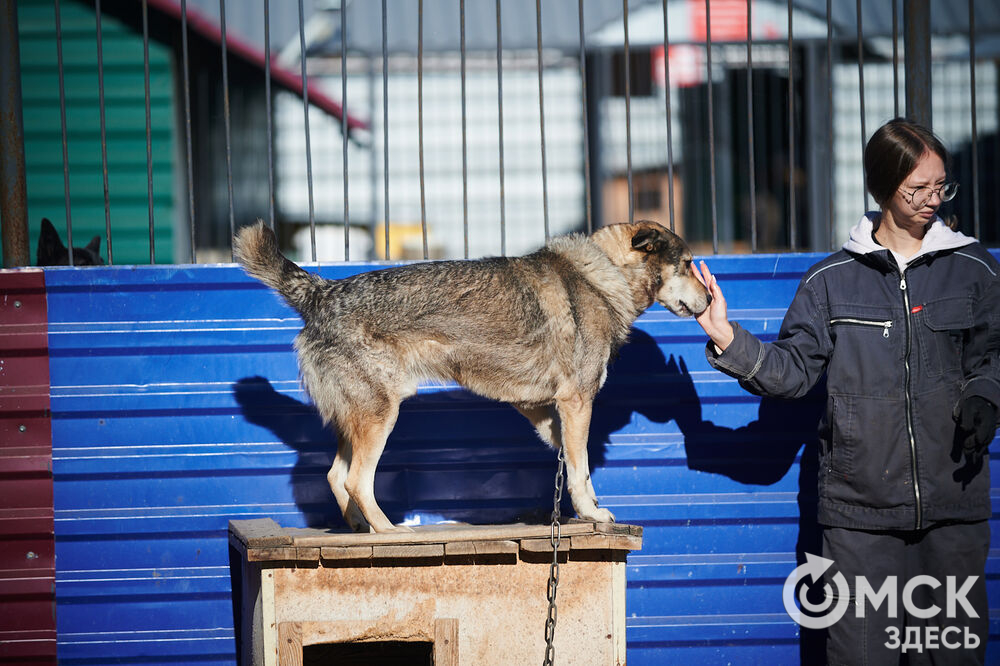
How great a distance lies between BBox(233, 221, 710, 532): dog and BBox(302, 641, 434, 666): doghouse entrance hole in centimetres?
105

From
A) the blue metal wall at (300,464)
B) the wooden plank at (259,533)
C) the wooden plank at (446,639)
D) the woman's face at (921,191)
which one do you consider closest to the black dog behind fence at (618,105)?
the blue metal wall at (300,464)

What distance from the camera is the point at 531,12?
1066cm

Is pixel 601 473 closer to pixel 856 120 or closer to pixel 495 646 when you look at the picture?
pixel 495 646

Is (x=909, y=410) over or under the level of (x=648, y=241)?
under

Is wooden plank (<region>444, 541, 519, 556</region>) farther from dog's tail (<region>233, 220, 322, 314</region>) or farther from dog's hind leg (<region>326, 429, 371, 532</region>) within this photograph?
dog's tail (<region>233, 220, 322, 314</region>)

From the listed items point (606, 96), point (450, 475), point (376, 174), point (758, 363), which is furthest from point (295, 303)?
point (606, 96)

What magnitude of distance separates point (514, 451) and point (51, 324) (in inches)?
92.0

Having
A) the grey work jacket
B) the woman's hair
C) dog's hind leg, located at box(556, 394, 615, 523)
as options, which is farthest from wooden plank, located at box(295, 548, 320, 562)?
the woman's hair

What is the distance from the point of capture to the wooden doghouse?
3.47 metres

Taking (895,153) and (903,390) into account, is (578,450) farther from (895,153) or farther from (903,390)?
(895,153)

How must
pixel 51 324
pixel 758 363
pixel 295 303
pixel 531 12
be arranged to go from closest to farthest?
pixel 758 363 < pixel 295 303 < pixel 51 324 < pixel 531 12

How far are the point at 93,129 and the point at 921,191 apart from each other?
305 inches

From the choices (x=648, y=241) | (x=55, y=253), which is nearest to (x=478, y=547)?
(x=648, y=241)

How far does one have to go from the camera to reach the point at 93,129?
858cm
